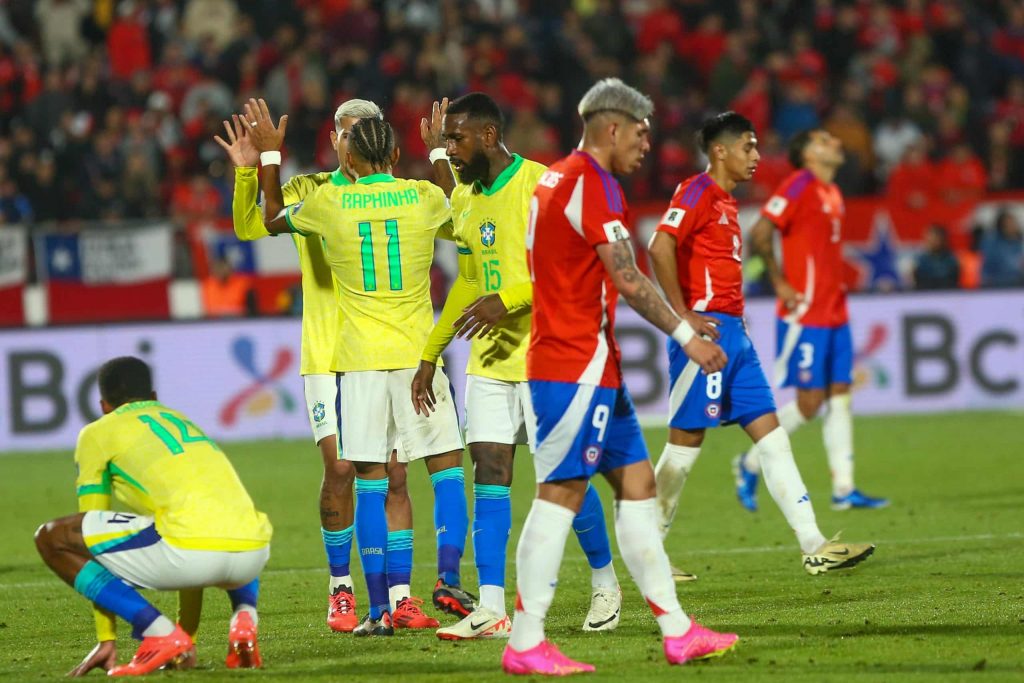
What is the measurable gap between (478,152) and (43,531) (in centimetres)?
242

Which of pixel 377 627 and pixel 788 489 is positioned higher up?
pixel 788 489

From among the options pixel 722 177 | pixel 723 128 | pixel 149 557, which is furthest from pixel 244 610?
pixel 723 128

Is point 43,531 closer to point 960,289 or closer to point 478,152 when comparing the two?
point 478,152

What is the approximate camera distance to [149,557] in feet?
20.9

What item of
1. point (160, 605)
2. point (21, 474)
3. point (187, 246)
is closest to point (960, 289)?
point (187, 246)

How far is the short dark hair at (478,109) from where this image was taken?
7324mm

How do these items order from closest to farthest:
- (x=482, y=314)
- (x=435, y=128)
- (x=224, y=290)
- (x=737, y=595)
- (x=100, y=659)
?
(x=100, y=659) → (x=482, y=314) → (x=435, y=128) → (x=737, y=595) → (x=224, y=290)

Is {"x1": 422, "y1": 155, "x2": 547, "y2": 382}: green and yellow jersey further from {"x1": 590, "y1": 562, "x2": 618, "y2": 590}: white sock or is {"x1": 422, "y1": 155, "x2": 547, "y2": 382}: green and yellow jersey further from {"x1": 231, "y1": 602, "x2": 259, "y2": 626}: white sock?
{"x1": 231, "y1": 602, "x2": 259, "y2": 626}: white sock

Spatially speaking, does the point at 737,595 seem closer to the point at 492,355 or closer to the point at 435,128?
the point at 492,355

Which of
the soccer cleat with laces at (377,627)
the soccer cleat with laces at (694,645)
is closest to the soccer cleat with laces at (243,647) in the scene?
the soccer cleat with laces at (377,627)

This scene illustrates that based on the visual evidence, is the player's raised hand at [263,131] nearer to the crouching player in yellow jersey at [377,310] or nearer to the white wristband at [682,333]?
the crouching player in yellow jersey at [377,310]

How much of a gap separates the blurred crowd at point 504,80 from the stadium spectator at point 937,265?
Result: 5.99ft

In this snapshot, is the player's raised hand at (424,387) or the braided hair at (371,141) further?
the braided hair at (371,141)

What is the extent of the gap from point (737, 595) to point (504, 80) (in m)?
14.9
